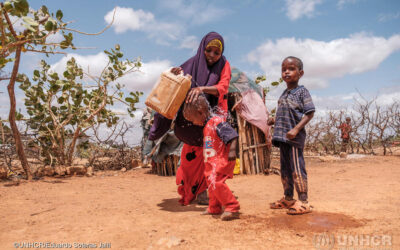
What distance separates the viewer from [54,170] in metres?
5.59

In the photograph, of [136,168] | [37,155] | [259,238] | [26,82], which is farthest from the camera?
[136,168]

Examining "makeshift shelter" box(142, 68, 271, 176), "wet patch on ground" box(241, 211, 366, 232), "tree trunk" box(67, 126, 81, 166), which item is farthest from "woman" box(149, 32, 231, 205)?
"tree trunk" box(67, 126, 81, 166)

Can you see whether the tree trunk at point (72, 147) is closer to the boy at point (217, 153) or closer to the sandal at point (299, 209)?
the boy at point (217, 153)

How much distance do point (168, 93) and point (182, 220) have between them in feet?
3.69

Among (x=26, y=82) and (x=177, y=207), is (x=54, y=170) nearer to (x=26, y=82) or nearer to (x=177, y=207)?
(x=26, y=82)

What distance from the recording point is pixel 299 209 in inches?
105

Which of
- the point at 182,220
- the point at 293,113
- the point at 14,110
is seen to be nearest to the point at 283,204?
the point at 293,113

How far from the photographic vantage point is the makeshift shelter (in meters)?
5.81

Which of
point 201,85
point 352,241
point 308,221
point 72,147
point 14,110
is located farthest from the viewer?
point 72,147

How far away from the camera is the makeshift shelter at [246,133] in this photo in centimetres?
581

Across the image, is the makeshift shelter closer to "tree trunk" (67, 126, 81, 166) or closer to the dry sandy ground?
"tree trunk" (67, 126, 81, 166)

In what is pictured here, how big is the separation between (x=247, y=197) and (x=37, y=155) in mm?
4864

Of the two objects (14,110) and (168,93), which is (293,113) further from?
(14,110)

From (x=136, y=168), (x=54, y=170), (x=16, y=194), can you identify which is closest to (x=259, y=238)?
(x=16, y=194)
